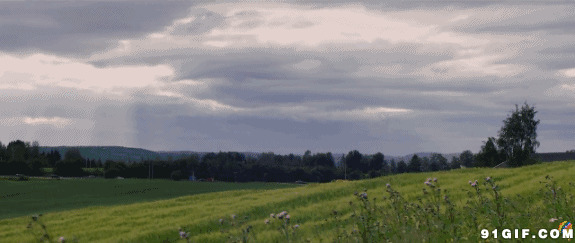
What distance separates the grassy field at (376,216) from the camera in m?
9.13

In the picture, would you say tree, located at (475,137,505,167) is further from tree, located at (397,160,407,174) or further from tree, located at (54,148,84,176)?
tree, located at (54,148,84,176)

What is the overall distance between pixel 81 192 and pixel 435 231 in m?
90.3

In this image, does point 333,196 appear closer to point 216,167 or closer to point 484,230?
point 484,230

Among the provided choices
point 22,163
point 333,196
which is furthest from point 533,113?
point 22,163

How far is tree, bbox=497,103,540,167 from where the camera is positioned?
3014 inches

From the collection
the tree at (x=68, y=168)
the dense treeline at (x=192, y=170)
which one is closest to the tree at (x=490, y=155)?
the dense treeline at (x=192, y=170)

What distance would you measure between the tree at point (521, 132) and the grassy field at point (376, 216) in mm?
54514

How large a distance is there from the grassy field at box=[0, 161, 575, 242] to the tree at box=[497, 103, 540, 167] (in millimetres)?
54514

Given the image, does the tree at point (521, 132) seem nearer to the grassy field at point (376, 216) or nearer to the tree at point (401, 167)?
the grassy field at point (376, 216)

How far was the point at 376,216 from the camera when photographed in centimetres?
1106

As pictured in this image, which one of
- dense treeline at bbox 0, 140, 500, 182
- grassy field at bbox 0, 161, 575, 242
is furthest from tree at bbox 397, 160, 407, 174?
grassy field at bbox 0, 161, 575, 242

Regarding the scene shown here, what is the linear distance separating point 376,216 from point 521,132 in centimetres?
7308

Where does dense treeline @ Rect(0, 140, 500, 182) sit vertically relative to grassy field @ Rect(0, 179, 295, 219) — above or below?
above

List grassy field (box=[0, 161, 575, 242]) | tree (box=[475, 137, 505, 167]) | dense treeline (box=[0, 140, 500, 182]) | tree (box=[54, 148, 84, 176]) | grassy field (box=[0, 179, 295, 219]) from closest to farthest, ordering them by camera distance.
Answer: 1. grassy field (box=[0, 161, 575, 242])
2. grassy field (box=[0, 179, 295, 219])
3. tree (box=[475, 137, 505, 167])
4. dense treeline (box=[0, 140, 500, 182])
5. tree (box=[54, 148, 84, 176])
